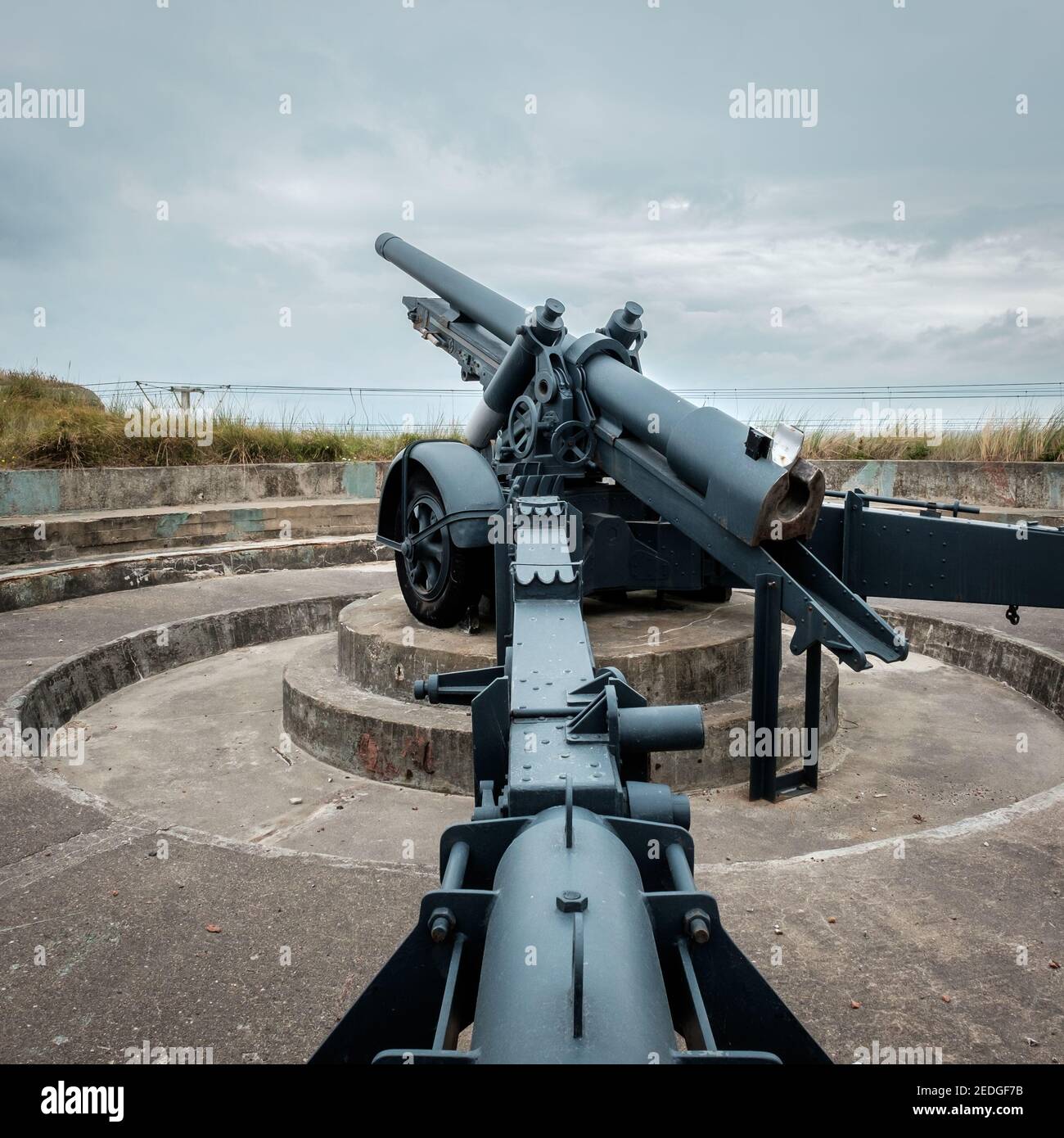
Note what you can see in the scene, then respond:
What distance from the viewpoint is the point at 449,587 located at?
5789mm

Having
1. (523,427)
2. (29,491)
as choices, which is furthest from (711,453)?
(29,491)

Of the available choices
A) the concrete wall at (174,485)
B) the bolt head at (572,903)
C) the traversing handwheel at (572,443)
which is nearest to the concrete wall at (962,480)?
the concrete wall at (174,485)

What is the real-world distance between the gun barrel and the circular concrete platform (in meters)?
1.92

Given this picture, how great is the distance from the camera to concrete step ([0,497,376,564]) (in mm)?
10000

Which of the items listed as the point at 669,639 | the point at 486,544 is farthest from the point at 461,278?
the point at 669,639

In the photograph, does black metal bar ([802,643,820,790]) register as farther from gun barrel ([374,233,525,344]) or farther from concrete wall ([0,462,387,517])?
concrete wall ([0,462,387,517])

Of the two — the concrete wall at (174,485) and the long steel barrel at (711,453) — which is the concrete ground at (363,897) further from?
the concrete wall at (174,485)

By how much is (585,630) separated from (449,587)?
3.12m

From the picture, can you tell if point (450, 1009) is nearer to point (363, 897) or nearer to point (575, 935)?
point (575, 935)

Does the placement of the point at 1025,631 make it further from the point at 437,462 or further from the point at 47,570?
the point at 47,570

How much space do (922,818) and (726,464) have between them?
189cm

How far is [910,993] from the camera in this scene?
258cm

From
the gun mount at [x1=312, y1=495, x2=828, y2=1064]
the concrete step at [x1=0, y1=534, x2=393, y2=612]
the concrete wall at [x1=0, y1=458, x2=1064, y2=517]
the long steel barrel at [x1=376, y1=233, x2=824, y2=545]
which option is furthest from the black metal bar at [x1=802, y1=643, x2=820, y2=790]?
the concrete wall at [x1=0, y1=458, x2=1064, y2=517]

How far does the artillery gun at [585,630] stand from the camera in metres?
1.20
